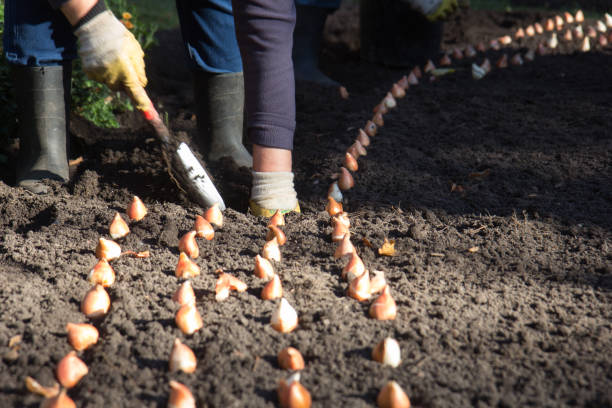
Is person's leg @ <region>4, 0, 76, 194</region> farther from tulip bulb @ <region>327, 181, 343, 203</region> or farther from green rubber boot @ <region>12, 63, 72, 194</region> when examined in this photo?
tulip bulb @ <region>327, 181, 343, 203</region>

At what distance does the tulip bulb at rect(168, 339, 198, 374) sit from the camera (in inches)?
57.4

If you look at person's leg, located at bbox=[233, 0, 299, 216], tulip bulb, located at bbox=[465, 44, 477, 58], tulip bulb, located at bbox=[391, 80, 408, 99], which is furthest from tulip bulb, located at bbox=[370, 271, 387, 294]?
tulip bulb, located at bbox=[465, 44, 477, 58]

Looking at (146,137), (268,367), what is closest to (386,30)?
(146,137)

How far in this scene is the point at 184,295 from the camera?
1724 mm

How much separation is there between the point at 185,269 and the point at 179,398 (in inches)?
24.5

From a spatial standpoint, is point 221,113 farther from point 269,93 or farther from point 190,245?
point 190,245

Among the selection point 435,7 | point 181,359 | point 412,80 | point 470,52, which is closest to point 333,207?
point 181,359

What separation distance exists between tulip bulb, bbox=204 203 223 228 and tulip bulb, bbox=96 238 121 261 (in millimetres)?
364

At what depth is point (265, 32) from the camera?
2.09 meters

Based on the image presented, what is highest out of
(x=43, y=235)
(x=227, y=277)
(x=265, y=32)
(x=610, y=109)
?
(x=265, y=32)

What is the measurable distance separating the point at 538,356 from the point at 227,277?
2.97ft

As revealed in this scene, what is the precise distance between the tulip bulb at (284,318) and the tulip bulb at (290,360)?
0.41ft

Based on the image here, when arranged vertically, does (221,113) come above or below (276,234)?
above

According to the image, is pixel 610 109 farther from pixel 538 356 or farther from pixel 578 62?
pixel 538 356
